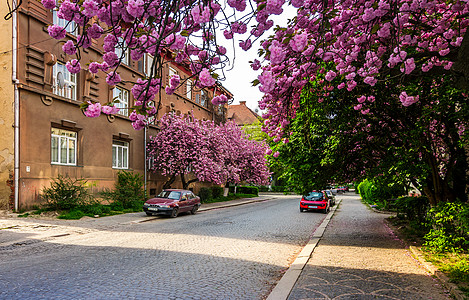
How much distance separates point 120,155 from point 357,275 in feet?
67.7

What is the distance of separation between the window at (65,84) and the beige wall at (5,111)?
7.71 feet

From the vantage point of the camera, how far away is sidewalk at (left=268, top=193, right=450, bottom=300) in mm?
5789

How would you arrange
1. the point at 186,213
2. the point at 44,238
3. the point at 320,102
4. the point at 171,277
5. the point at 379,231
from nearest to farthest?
the point at 171,277, the point at 320,102, the point at 44,238, the point at 379,231, the point at 186,213

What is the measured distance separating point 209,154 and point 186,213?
7.99 meters

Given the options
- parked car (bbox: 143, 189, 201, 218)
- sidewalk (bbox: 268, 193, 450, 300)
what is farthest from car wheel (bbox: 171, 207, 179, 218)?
sidewalk (bbox: 268, 193, 450, 300)

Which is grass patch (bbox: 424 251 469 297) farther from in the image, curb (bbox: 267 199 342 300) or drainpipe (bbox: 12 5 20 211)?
drainpipe (bbox: 12 5 20 211)

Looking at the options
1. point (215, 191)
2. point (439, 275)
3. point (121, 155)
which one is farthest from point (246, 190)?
point (439, 275)

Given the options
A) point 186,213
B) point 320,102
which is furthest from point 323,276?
point 186,213

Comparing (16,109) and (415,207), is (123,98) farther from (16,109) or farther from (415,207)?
(415,207)

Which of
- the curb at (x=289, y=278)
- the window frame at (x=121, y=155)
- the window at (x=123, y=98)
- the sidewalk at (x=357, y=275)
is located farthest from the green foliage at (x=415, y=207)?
the window at (x=123, y=98)

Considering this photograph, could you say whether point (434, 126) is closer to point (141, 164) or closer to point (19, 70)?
point (19, 70)

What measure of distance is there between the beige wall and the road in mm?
4002

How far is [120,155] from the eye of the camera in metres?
24.9

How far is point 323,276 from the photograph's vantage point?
6.90 meters
